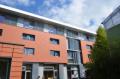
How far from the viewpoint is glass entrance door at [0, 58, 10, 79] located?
1138 cm

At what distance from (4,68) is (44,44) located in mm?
13237

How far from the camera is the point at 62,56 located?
2648 centimetres

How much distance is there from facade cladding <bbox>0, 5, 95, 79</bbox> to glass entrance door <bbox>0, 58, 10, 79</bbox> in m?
6.54

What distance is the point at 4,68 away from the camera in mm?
11594

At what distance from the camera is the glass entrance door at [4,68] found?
11375 mm

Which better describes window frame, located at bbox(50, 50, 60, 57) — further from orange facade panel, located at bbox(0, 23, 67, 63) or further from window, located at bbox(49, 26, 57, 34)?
window, located at bbox(49, 26, 57, 34)

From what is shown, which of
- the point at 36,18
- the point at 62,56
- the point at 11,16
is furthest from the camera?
the point at 62,56

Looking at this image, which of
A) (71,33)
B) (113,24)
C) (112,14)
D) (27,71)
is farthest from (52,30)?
(113,24)

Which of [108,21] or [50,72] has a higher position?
[108,21]

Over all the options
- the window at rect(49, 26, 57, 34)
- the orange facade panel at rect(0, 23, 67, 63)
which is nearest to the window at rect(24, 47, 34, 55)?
the orange facade panel at rect(0, 23, 67, 63)

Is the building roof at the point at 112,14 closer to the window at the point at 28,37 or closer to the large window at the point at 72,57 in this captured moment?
the large window at the point at 72,57

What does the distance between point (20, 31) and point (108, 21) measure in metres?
11.6

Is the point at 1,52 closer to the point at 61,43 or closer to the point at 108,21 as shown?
the point at 108,21

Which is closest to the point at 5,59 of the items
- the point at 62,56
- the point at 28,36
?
the point at 28,36
